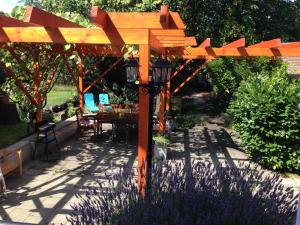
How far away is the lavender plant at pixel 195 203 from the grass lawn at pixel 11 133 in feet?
22.5

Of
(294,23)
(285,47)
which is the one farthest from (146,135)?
(294,23)

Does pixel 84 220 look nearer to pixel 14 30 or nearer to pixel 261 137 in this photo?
pixel 14 30

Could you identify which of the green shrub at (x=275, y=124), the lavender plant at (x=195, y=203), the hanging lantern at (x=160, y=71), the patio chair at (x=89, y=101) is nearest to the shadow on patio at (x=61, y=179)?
the hanging lantern at (x=160, y=71)

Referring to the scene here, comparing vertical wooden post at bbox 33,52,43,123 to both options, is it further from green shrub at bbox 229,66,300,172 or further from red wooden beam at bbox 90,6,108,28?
red wooden beam at bbox 90,6,108,28

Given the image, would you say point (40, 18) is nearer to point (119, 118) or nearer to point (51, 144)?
A: point (51, 144)

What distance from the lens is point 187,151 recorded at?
32.7 ft

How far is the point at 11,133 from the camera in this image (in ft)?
36.2

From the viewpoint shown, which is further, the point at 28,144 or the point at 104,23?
the point at 28,144

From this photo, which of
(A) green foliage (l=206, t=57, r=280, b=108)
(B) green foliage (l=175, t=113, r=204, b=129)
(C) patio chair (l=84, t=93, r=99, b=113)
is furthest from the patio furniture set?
(A) green foliage (l=206, t=57, r=280, b=108)

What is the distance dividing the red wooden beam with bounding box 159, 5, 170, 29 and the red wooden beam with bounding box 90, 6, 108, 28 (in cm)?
62

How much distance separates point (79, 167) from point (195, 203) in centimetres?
517

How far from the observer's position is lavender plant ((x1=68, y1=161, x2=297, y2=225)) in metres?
3.39

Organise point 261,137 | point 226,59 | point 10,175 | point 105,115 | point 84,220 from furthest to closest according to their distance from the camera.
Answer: point 226,59 → point 105,115 → point 261,137 → point 10,175 → point 84,220

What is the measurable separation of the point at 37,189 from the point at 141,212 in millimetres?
3959
